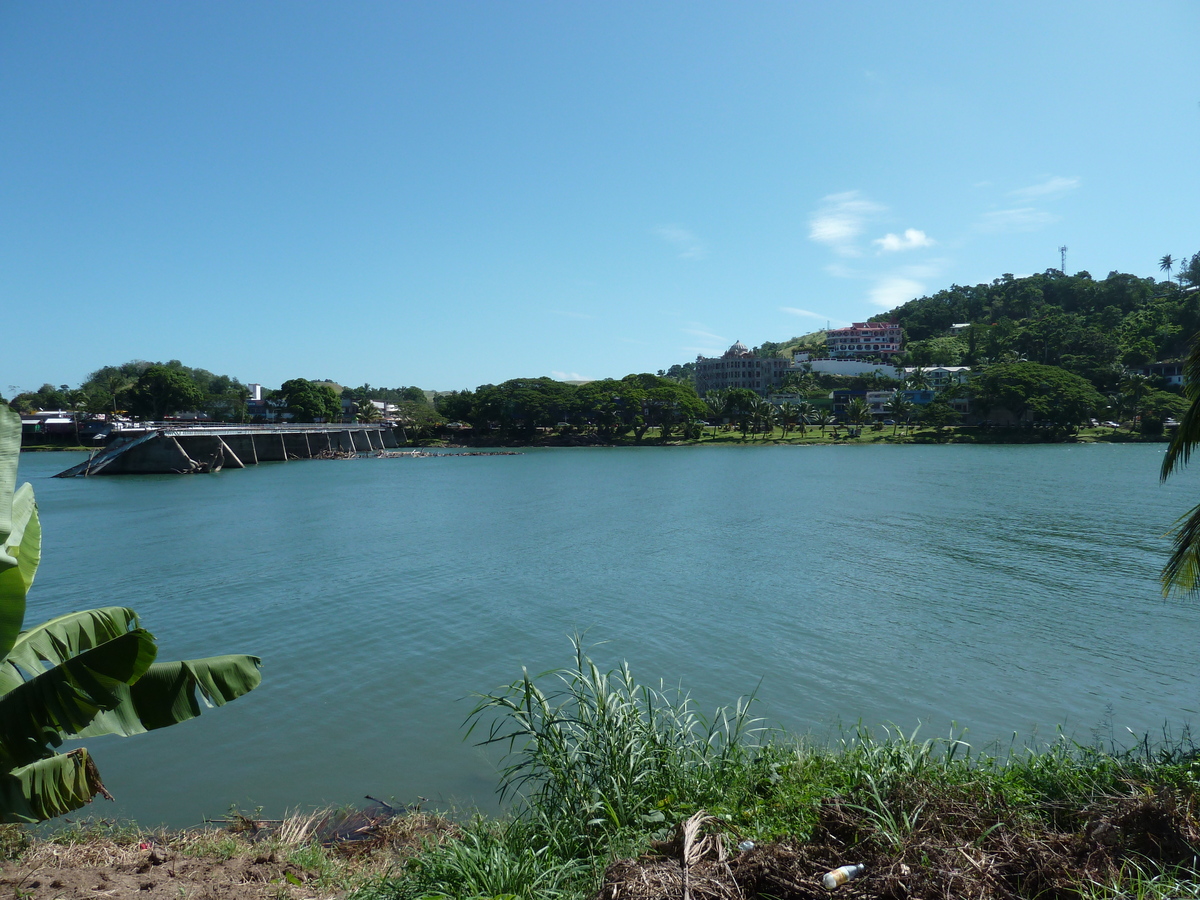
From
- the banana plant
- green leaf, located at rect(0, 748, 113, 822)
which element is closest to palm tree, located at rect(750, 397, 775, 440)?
the banana plant

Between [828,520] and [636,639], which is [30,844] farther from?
[828,520]

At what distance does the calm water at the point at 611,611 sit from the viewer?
1041 cm

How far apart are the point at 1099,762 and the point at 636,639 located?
9.37 meters

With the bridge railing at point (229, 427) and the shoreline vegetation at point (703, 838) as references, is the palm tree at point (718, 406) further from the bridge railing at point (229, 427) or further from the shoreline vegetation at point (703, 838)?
the shoreline vegetation at point (703, 838)

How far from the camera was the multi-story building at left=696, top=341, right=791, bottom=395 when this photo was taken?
137 metres

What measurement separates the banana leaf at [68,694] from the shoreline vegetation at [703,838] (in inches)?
55.9

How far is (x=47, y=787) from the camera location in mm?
5402

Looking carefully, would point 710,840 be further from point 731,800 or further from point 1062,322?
point 1062,322

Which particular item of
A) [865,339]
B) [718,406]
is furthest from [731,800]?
[865,339]

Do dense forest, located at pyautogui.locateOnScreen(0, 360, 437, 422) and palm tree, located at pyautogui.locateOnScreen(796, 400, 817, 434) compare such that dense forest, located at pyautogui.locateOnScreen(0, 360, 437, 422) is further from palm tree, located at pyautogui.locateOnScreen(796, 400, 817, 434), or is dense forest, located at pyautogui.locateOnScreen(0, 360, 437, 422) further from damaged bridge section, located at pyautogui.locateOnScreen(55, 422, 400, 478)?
palm tree, located at pyautogui.locateOnScreen(796, 400, 817, 434)

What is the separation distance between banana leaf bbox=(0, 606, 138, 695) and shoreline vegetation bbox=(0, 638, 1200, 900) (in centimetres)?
154

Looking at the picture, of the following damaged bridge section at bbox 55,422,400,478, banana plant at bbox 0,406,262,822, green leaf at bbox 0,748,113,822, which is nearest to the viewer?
banana plant at bbox 0,406,262,822

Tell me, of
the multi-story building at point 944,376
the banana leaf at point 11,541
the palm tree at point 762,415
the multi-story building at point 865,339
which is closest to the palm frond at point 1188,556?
the banana leaf at point 11,541

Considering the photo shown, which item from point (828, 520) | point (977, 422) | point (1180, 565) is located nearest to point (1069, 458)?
point (977, 422)
